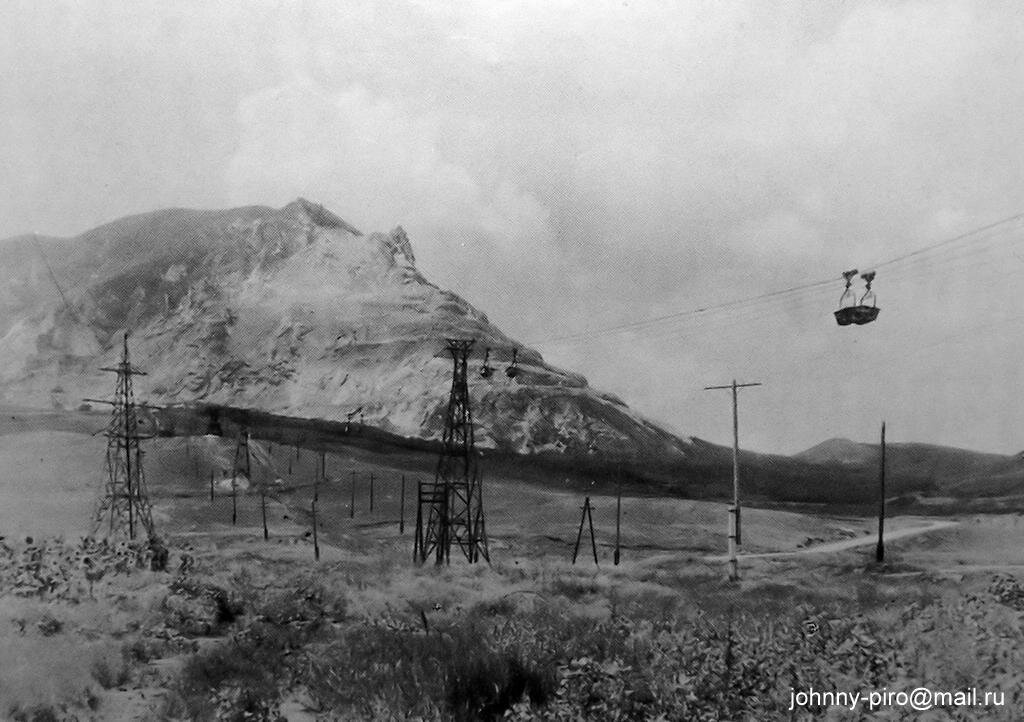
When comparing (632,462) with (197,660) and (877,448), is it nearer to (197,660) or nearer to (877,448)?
(877,448)

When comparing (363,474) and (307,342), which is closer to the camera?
(307,342)

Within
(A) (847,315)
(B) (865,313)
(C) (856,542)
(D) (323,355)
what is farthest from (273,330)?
(C) (856,542)

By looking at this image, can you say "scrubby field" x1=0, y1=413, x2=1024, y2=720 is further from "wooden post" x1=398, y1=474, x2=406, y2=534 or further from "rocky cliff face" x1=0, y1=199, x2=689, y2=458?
"rocky cliff face" x1=0, y1=199, x2=689, y2=458

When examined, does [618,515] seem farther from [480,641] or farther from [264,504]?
[264,504]

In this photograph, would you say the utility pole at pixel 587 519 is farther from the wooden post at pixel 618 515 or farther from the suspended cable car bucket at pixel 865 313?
the suspended cable car bucket at pixel 865 313

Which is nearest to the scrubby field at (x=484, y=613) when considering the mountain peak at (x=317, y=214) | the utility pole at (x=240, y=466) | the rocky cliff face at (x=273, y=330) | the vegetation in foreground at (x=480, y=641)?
the vegetation in foreground at (x=480, y=641)

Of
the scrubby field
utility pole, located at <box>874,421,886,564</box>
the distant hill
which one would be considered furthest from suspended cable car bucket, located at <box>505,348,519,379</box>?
utility pole, located at <box>874,421,886,564</box>

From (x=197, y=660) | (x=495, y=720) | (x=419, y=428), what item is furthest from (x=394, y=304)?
(x=495, y=720)
